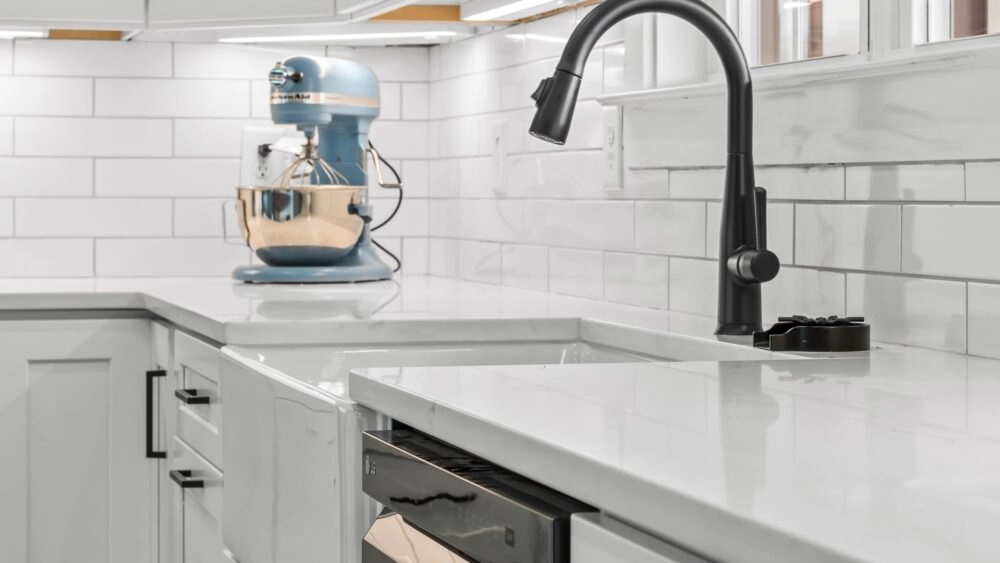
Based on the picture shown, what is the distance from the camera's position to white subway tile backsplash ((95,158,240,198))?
3.03 metres

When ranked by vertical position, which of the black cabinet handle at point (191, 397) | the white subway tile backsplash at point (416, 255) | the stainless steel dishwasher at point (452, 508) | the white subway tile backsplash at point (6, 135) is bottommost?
the black cabinet handle at point (191, 397)

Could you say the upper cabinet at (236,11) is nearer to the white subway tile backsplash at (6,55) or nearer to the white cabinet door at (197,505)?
the white subway tile backsplash at (6,55)

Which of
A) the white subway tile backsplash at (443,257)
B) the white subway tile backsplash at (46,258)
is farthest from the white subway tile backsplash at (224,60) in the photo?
the white subway tile backsplash at (443,257)

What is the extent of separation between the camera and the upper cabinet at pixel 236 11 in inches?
108

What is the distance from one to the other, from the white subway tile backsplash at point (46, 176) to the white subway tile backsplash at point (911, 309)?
1991 mm

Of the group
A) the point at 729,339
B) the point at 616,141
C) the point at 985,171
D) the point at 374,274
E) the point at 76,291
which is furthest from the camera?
the point at 374,274

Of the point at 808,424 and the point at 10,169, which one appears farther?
the point at 10,169

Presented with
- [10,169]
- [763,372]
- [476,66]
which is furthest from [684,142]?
[10,169]

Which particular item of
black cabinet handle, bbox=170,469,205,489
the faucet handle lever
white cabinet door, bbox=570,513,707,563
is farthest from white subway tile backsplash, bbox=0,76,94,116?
white cabinet door, bbox=570,513,707,563

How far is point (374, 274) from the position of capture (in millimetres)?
2703

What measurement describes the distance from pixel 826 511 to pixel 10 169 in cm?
269

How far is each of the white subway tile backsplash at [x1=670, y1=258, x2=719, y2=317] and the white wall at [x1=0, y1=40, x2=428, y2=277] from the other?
1.25 m

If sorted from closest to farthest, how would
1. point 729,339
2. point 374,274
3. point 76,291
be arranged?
point 729,339, point 76,291, point 374,274

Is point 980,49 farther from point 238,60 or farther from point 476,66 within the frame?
point 238,60
